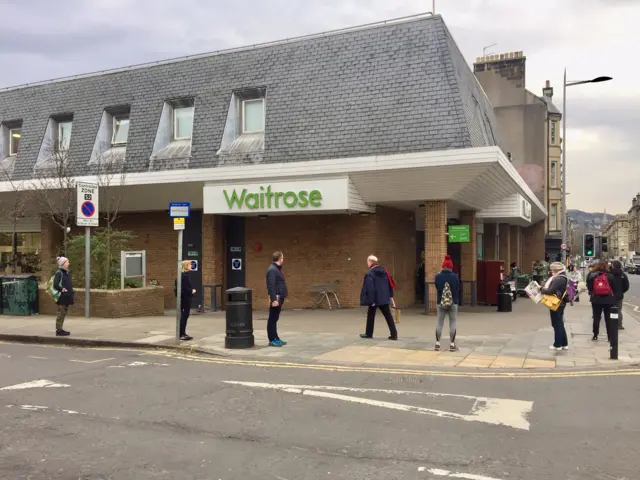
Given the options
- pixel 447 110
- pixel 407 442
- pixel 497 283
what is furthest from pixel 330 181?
pixel 407 442

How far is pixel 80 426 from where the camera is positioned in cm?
571

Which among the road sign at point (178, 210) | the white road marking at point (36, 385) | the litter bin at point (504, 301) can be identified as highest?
the road sign at point (178, 210)

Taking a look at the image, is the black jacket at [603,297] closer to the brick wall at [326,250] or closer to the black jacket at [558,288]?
the black jacket at [558,288]

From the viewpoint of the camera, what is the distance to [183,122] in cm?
1864

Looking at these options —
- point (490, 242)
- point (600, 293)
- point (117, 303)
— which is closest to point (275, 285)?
point (600, 293)

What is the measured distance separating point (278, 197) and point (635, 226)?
14627cm

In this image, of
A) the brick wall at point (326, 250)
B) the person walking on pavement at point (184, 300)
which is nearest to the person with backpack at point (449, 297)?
the person walking on pavement at point (184, 300)

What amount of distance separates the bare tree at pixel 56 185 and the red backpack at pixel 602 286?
46.5 feet

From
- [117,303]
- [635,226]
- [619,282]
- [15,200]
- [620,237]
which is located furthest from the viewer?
[620,237]

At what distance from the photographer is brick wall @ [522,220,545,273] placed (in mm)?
37969

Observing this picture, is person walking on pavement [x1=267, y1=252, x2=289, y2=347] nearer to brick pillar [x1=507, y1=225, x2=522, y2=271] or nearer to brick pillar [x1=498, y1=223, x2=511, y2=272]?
brick pillar [x1=498, y1=223, x2=511, y2=272]

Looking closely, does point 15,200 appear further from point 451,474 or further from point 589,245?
Answer: point 589,245

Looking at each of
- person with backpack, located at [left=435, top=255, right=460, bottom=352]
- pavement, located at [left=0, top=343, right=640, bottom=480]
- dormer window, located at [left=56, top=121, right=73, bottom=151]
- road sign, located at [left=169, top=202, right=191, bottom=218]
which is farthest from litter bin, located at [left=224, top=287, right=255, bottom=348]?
dormer window, located at [left=56, top=121, right=73, bottom=151]

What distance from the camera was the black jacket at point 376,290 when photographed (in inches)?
445
